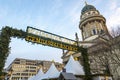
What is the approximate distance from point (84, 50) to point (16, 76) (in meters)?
68.8

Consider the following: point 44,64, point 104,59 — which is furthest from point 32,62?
point 104,59

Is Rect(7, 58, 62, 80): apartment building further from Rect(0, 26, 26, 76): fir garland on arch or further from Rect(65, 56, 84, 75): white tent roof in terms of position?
Rect(0, 26, 26, 76): fir garland on arch

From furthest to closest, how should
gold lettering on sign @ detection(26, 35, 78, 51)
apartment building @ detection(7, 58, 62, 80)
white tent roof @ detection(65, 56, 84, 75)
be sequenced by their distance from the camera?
apartment building @ detection(7, 58, 62, 80) → white tent roof @ detection(65, 56, 84, 75) → gold lettering on sign @ detection(26, 35, 78, 51)

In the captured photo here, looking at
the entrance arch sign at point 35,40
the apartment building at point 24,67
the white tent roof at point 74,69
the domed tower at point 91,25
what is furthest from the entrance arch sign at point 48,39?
the apartment building at point 24,67

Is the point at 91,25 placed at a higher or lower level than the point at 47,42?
higher

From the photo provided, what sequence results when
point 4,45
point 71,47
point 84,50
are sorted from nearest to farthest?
1. point 4,45
2. point 71,47
3. point 84,50

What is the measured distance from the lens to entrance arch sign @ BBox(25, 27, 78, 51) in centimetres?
1310

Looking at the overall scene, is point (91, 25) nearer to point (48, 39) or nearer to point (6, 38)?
point (48, 39)

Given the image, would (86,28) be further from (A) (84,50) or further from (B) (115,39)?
(A) (84,50)

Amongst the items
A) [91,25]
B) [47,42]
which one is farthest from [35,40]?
[91,25]

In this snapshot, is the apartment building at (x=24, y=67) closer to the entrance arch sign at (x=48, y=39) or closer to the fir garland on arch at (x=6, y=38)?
the entrance arch sign at (x=48, y=39)

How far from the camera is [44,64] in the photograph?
8675 centimetres

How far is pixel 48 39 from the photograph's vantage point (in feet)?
45.9

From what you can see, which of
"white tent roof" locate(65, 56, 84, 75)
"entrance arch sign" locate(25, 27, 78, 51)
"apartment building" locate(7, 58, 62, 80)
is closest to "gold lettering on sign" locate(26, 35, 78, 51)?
"entrance arch sign" locate(25, 27, 78, 51)
